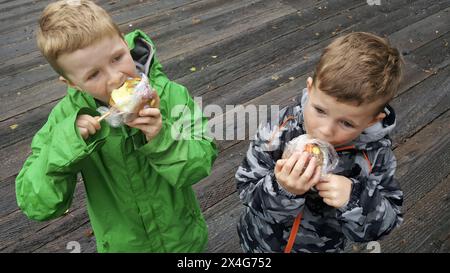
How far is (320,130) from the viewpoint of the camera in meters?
1.46

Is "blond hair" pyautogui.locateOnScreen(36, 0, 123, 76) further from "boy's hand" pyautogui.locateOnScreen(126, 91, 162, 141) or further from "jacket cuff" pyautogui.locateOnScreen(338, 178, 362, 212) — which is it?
"jacket cuff" pyautogui.locateOnScreen(338, 178, 362, 212)

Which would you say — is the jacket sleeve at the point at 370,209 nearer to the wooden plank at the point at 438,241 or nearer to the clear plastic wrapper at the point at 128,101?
the clear plastic wrapper at the point at 128,101

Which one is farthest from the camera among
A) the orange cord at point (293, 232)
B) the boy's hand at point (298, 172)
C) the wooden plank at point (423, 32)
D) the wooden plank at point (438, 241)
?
the wooden plank at point (423, 32)

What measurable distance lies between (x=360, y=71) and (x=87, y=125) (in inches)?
35.1

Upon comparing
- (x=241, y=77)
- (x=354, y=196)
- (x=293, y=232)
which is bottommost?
(x=241, y=77)

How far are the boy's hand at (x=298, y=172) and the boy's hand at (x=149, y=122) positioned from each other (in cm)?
42

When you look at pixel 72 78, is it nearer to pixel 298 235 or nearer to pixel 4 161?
pixel 298 235

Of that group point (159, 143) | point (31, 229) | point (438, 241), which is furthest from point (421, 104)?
point (31, 229)

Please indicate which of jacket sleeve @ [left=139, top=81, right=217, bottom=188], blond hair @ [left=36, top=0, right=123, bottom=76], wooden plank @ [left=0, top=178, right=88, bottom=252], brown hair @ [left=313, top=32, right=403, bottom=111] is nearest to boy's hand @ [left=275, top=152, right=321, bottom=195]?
brown hair @ [left=313, top=32, right=403, bottom=111]

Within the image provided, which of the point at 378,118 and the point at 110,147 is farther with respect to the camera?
the point at 110,147

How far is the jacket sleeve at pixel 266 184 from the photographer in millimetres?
1537

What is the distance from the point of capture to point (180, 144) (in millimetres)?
1588

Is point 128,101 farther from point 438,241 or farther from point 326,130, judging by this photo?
point 438,241

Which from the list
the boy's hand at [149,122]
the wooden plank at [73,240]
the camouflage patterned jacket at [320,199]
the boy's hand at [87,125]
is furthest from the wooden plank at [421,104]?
the boy's hand at [87,125]
